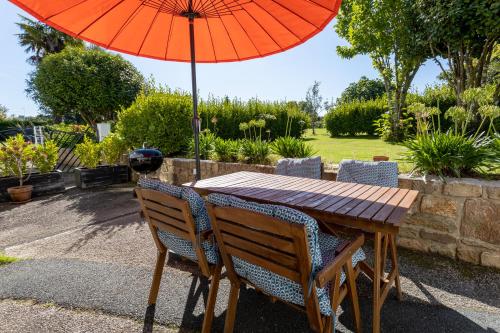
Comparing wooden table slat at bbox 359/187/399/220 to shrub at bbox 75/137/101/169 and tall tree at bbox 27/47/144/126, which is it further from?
tall tree at bbox 27/47/144/126

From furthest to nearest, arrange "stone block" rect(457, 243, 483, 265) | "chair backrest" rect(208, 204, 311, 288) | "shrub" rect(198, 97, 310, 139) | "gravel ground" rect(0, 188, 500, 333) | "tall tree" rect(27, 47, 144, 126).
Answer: "tall tree" rect(27, 47, 144, 126) < "shrub" rect(198, 97, 310, 139) < "stone block" rect(457, 243, 483, 265) < "gravel ground" rect(0, 188, 500, 333) < "chair backrest" rect(208, 204, 311, 288)

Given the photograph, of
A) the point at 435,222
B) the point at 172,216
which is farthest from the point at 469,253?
the point at 172,216

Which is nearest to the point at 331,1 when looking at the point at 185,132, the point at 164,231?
the point at 164,231

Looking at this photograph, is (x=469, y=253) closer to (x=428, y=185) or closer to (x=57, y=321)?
(x=428, y=185)

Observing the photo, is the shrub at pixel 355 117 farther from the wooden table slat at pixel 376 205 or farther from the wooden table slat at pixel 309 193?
the wooden table slat at pixel 376 205

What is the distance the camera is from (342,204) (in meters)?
1.88

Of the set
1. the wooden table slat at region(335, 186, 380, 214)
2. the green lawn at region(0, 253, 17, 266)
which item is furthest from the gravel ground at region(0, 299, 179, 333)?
the wooden table slat at region(335, 186, 380, 214)

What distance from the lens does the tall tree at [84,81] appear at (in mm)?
10203

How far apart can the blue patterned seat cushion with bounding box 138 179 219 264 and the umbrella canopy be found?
1.65m

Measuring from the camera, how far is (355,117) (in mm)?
13672

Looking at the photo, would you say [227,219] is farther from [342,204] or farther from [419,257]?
[419,257]

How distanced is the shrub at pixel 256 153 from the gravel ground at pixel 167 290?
190 centimetres

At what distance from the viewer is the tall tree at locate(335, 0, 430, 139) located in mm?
8270

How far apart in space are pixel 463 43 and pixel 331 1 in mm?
6754
